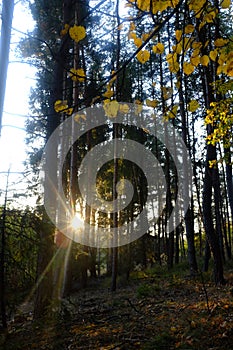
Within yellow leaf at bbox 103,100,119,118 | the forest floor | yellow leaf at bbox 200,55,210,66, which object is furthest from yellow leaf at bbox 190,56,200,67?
the forest floor

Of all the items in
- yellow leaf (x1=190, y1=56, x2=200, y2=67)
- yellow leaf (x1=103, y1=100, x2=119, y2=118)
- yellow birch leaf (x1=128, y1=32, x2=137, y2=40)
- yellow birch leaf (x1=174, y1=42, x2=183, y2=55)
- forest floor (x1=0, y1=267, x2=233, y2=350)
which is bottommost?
forest floor (x1=0, y1=267, x2=233, y2=350)

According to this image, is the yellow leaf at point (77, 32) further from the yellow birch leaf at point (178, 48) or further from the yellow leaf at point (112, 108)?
the yellow birch leaf at point (178, 48)

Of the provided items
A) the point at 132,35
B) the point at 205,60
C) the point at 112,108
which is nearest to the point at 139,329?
the point at 112,108

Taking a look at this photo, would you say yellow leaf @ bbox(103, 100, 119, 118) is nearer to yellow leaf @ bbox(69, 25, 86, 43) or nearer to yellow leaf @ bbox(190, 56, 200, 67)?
yellow leaf @ bbox(69, 25, 86, 43)

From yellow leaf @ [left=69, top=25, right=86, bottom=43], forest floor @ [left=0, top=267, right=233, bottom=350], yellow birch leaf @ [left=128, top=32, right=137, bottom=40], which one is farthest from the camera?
forest floor @ [left=0, top=267, right=233, bottom=350]

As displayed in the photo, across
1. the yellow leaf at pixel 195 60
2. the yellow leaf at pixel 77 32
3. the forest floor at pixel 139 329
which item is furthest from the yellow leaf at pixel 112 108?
the forest floor at pixel 139 329

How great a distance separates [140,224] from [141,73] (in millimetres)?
9875

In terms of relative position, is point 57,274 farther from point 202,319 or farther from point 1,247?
point 202,319

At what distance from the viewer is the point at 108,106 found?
5.73ft

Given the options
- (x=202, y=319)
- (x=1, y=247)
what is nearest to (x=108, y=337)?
(x=202, y=319)

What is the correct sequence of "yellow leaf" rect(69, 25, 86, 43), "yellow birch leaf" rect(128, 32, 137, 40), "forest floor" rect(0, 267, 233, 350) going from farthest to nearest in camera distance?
1. "forest floor" rect(0, 267, 233, 350)
2. "yellow birch leaf" rect(128, 32, 137, 40)
3. "yellow leaf" rect(69, 25, 86, 43)

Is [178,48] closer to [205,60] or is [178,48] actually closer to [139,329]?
[205,60]

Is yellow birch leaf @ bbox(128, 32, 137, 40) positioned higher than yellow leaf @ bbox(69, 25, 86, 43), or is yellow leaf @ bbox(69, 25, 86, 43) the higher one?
yellow birch leaf @ bbox(128, 32, 137, 40)

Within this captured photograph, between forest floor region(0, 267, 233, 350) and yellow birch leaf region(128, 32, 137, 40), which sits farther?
forest floor region(0, 267, 233, 350)
